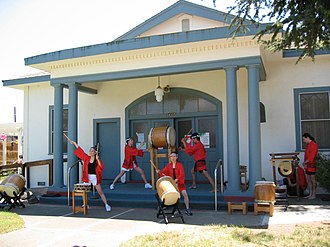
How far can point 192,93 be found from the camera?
11.5 meters

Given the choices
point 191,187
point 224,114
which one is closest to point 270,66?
point 224,114

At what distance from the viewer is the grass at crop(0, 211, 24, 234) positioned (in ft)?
22.6

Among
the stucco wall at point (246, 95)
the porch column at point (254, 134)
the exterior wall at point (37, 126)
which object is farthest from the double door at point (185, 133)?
the exterior wall at point (37, 126)

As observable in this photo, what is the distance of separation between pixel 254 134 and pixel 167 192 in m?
2.61

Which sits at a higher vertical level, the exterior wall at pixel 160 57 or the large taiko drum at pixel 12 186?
the exterior wall at pixel 160 57

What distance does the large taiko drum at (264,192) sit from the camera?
25.0 ft

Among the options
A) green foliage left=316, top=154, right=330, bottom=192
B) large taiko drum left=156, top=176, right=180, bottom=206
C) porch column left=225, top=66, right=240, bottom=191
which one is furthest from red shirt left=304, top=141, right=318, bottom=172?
large taiko drum left=156, top=176, right=180, bottom=206

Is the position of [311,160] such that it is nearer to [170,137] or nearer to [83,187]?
[170,137]

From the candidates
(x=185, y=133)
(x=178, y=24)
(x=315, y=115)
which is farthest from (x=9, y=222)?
(x=315, y=115)

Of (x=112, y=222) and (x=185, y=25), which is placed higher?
(x=185, y=25)

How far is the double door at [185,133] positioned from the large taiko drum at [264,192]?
3.38 metres

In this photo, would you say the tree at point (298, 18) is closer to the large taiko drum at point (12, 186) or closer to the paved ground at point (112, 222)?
the paved ground at point (112, 222)

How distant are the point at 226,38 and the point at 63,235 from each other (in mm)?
5497

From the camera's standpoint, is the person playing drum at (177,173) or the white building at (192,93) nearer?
the person playing drum at (177,173)
